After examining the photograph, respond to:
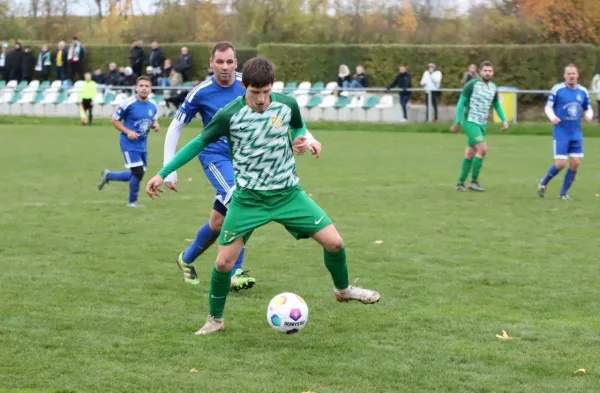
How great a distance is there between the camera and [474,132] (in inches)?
626

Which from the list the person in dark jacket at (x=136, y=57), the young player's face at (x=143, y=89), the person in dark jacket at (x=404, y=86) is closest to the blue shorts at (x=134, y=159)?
the young player's face at (x=143, y=89)

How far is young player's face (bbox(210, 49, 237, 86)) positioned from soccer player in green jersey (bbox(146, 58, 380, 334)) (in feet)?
3.88

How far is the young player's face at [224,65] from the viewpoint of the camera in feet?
24.9

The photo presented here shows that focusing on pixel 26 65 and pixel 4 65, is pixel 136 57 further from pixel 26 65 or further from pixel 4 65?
pixel 4 65

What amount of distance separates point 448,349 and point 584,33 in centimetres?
3377

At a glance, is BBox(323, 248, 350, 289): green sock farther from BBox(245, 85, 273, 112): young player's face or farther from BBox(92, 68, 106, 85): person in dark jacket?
BBox(92, 68, 106, 85): person in dark jacket

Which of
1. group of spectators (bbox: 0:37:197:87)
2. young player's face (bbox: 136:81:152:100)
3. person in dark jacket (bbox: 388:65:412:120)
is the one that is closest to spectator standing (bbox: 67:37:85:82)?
group of spectators (bbox: 0:37:197:87)

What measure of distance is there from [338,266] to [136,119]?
7.81 m

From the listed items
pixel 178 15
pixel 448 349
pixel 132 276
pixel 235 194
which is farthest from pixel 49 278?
pixel 178 15

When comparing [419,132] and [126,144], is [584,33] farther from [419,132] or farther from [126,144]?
[126,144]

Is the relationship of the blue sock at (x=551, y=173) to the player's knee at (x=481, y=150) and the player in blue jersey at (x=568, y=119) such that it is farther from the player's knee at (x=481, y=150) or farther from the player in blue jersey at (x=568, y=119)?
the player's knee at (x=481, y=150)

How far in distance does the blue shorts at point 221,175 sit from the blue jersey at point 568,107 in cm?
777

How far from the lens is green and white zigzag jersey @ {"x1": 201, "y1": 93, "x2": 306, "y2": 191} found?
6.35 m

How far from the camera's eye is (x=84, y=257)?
9484mm
